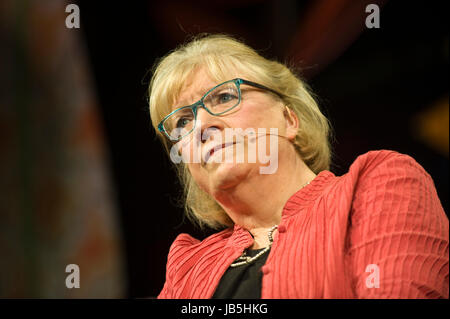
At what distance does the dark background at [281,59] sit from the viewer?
51.8 inches

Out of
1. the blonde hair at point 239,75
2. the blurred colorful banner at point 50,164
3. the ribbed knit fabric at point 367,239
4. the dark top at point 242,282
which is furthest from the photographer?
the blurred colorful banner at point 50,164

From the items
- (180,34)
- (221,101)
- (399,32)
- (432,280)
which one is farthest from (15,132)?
(432,280)

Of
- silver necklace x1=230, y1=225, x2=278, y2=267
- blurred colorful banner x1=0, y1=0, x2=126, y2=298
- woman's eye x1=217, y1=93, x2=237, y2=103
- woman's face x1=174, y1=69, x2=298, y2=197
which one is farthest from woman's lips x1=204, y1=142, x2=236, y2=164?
blurred colorful banner x1=0, y1=0, x2=126, y2=298

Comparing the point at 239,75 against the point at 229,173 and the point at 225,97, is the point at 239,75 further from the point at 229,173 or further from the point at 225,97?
the point at 229,173

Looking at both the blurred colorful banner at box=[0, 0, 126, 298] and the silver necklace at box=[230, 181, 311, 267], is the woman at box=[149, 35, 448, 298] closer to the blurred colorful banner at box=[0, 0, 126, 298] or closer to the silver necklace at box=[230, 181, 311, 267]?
the silver necklace at box=[230, 181, 311, 267]

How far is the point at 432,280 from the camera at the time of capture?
817mm

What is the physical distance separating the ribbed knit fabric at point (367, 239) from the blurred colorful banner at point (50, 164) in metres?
0.91

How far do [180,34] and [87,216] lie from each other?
0.86 meters

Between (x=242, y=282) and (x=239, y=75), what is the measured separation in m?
0.54

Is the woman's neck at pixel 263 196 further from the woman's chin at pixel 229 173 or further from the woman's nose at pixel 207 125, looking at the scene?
the woman's nose at pixel 207 125

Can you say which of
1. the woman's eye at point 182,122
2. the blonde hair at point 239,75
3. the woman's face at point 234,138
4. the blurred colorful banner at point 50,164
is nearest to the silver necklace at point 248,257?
the woman's face at point 234,138

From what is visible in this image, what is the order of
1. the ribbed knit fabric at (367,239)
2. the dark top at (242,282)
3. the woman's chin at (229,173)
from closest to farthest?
the ribbed knit fabric at (367,239) < the dark top at (242,282) < the woman's chin at (229,173)

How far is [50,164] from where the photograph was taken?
1.88 metres
